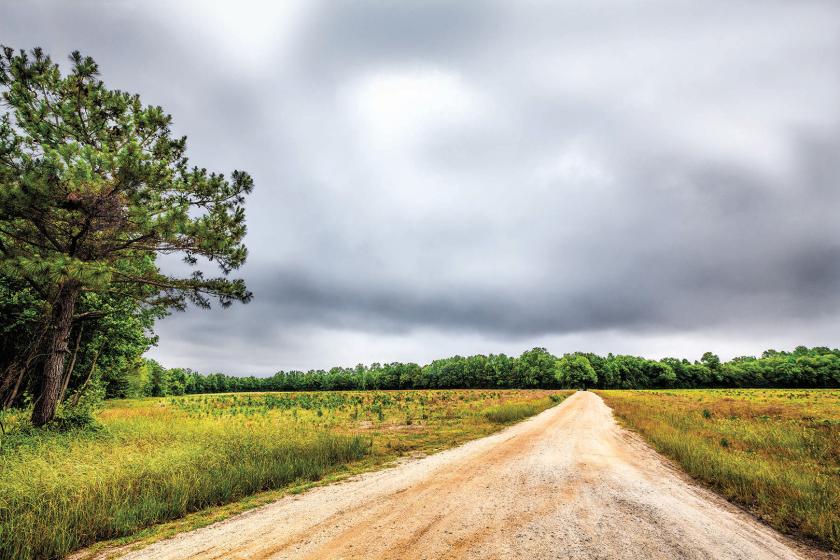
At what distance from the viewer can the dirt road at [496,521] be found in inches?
205

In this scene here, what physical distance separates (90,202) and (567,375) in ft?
372

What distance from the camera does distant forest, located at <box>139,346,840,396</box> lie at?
10219cm

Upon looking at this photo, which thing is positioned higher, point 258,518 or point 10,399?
point 10,399

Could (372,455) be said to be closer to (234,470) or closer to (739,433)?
(234,470)

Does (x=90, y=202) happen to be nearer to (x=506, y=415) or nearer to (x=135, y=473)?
(x=135, y=473)

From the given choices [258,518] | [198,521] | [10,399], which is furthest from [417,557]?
[10,399]

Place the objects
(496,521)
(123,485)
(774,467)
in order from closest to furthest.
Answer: (496,521)
(123,485)
(774,467)

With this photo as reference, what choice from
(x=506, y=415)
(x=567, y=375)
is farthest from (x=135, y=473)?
(x=567, y=375)

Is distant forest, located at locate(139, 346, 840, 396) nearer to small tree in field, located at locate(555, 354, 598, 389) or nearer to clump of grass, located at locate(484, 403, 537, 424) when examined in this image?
small tree in field, located at locate(555, 354, 598, 389)

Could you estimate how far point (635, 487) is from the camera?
8.46 metres

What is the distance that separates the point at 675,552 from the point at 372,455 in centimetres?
973

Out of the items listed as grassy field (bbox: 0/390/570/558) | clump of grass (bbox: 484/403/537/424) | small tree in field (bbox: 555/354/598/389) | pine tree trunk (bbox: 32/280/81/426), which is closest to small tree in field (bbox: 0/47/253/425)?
pine tree trunk (bbox: 32/280/81/426)

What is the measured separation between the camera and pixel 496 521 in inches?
243

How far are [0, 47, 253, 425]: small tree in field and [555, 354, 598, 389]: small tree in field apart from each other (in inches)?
4136
